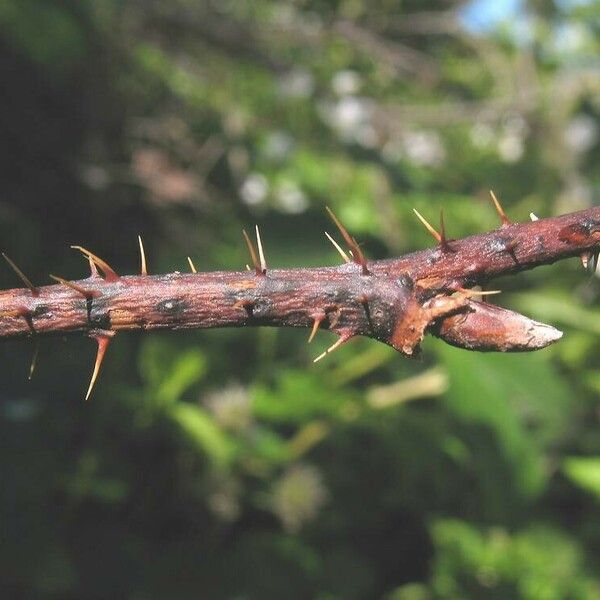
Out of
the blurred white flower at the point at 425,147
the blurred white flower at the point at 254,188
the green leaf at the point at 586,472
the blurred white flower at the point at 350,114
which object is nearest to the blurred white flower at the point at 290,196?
the blurred white flower at the point at 254,188

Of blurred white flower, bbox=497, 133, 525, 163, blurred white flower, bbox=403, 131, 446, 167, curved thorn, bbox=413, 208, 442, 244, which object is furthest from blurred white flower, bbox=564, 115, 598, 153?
curved thorn, bbox=413, 208, 442, 244

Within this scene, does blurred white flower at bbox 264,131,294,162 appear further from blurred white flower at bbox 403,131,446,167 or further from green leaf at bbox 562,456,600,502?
green leaf at bbox 562,456,600,502

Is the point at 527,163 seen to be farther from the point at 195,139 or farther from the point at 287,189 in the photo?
the point at 195,139

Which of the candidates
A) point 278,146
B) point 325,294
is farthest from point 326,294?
point 278,146

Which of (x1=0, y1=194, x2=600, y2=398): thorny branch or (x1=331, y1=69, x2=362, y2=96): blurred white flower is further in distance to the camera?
(x1=331, y1=69, x2=362, y2=96): blurred white flower

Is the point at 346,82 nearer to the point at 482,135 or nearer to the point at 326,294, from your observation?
the point at 482,135

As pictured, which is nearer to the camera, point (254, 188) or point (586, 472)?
point (586, 472)

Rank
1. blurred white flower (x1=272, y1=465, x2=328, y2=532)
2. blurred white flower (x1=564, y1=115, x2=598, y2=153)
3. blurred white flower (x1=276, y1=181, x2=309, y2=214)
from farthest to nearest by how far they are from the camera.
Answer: blurred white flower (x1=564, y1=115, x2=598, y2=153) < blurred white flower (x1=276, y1=181, x2=309, y2=214) < blurred white flower (x1=272, y1=465, x2=328, y2=532)
